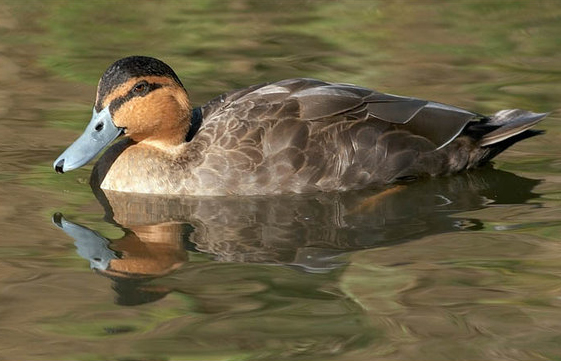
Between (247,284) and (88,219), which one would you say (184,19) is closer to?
(88,219)

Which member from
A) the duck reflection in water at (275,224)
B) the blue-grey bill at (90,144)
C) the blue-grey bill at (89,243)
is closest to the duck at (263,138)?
the blue-grey bill at (90,144)

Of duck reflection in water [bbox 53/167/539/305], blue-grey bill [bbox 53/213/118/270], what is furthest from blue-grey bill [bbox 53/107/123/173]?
blue-grey bill [bbox 53/213/118/270]

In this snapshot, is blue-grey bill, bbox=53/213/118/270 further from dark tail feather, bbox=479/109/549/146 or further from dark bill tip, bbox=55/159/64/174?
dark tail feather, bbox=479/109/549/146

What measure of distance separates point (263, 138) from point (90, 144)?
1324 mm

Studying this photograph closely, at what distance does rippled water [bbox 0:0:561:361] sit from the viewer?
7.13 metres

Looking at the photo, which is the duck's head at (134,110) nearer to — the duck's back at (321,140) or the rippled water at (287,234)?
the duck's back at (321,140)

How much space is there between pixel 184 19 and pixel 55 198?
576cm

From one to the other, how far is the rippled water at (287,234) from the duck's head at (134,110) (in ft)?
1.51

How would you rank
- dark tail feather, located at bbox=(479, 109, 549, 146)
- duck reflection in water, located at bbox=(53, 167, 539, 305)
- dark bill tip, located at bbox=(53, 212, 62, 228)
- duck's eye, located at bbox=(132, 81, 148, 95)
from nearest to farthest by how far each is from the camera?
duck reflection in water, located at bbox=(53, 167, 539, 305), dark bill tip, located at bbox=(53, 212, 62, 228), duck's eye, located at bbox=(132, 81, 148, 95), dark tail feather, located at bbox=(479, 109, 549, 146)

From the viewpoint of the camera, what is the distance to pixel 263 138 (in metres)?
9.95

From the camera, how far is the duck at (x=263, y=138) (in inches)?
389

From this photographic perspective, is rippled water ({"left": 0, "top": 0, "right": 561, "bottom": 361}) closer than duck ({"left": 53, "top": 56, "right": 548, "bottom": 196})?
Yes

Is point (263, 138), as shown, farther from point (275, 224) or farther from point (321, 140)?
point (275, 224)

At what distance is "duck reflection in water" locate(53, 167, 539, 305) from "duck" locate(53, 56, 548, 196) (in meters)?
0.13
